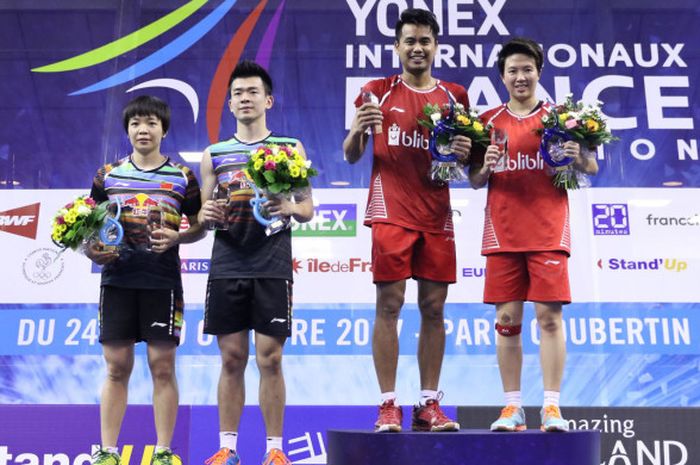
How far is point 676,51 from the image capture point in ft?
17.9

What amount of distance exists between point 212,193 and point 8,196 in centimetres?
286

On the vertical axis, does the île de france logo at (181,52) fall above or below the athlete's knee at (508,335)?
above

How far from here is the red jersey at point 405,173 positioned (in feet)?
9.41

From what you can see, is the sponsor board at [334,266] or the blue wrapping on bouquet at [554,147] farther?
the sponsor board at [334,266]

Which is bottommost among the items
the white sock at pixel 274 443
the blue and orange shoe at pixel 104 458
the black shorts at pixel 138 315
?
the blue and orange shoe at pixel 104 458

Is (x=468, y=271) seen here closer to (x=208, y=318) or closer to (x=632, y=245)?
(x=632, y=245)

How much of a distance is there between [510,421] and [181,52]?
3.85 metres

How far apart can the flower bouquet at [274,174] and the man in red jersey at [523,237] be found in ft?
2.31

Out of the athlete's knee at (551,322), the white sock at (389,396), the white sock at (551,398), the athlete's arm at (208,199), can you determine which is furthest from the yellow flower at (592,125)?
the athlete's arm at (208,199)

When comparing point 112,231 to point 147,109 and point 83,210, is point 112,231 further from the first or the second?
point 147,109

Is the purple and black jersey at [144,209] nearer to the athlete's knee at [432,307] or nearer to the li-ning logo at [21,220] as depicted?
the athlete's knee at [432,307]

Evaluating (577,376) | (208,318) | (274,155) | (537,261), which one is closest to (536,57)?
(537,261)

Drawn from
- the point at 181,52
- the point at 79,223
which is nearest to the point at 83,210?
the point at 79,223

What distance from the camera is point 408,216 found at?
9.37ft
